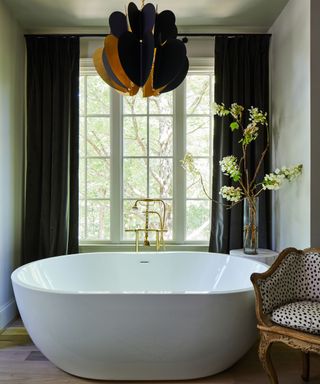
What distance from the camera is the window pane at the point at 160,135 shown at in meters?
3.53

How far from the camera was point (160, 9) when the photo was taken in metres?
3.13

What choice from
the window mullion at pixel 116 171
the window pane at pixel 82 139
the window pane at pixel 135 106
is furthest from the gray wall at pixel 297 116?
the window pane at pixel 82 139

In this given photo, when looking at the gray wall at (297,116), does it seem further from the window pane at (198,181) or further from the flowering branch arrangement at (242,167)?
the window pane at (198,181)

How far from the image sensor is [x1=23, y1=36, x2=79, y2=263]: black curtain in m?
3.31

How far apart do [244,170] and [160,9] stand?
1.60 metres

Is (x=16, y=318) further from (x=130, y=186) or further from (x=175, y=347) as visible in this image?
(x=175, y=347)

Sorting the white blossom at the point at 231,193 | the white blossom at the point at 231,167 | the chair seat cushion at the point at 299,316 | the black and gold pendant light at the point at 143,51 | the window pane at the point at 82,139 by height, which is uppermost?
the black and gold pendant light at the point at 143,51

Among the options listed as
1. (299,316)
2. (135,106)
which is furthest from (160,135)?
(299,316)

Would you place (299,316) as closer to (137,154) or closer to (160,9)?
(137,154)

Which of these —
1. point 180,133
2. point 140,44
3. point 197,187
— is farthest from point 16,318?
point 140,44

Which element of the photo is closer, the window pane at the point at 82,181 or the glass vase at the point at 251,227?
the glass vase at the point at 251,227

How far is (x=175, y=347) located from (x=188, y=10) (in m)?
2.70

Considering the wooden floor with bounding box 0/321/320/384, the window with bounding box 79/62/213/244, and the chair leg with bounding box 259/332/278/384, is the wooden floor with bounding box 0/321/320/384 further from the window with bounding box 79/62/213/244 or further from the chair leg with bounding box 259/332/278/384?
the window with bounding box 79/62/213/244

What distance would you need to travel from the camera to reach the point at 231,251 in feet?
10.3
